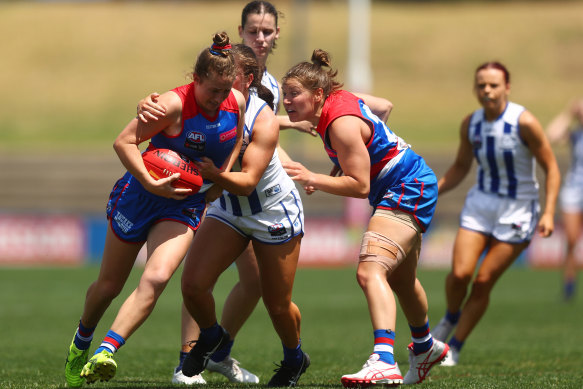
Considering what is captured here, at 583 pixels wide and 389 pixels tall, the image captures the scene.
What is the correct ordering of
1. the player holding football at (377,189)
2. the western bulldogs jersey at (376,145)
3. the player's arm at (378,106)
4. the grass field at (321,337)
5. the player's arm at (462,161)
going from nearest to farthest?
the player holding football at (377,189) < the western bulldogs jersey at (376,145) < the player's arm at (378,106) < the grass field at (321,337) < the player's arm at (462,161)

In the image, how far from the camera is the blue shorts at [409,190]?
557cm

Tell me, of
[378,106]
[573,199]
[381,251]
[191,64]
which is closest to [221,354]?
[381,251]

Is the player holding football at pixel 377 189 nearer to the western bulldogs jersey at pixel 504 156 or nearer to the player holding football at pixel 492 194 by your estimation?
the player holding football at pixel 492 194

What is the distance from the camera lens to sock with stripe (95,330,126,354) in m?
4.86

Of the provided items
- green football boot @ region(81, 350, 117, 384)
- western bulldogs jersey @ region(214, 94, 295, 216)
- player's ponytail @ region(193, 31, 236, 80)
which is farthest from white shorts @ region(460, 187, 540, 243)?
green football boot @ region(81, 350, 117, 384)

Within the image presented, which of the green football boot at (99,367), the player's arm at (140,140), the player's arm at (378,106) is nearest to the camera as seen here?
the green football boot at (99,367)

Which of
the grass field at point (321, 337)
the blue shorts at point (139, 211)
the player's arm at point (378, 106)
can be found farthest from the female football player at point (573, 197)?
the blue shorts at point (139, 211)

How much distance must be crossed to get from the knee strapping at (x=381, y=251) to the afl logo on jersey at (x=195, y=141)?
1146mm

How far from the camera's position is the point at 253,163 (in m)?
5.15

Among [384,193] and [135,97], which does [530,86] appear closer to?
[135,97]

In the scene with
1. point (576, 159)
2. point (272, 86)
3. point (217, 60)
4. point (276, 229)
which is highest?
point (217, 60)

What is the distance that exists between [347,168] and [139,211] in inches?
47.8

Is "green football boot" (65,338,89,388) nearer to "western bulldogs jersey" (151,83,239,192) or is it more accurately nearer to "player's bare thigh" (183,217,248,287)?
"player's bare thigh" (183,217,248,287)

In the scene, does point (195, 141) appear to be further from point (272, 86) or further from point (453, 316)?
point (453, 316)
